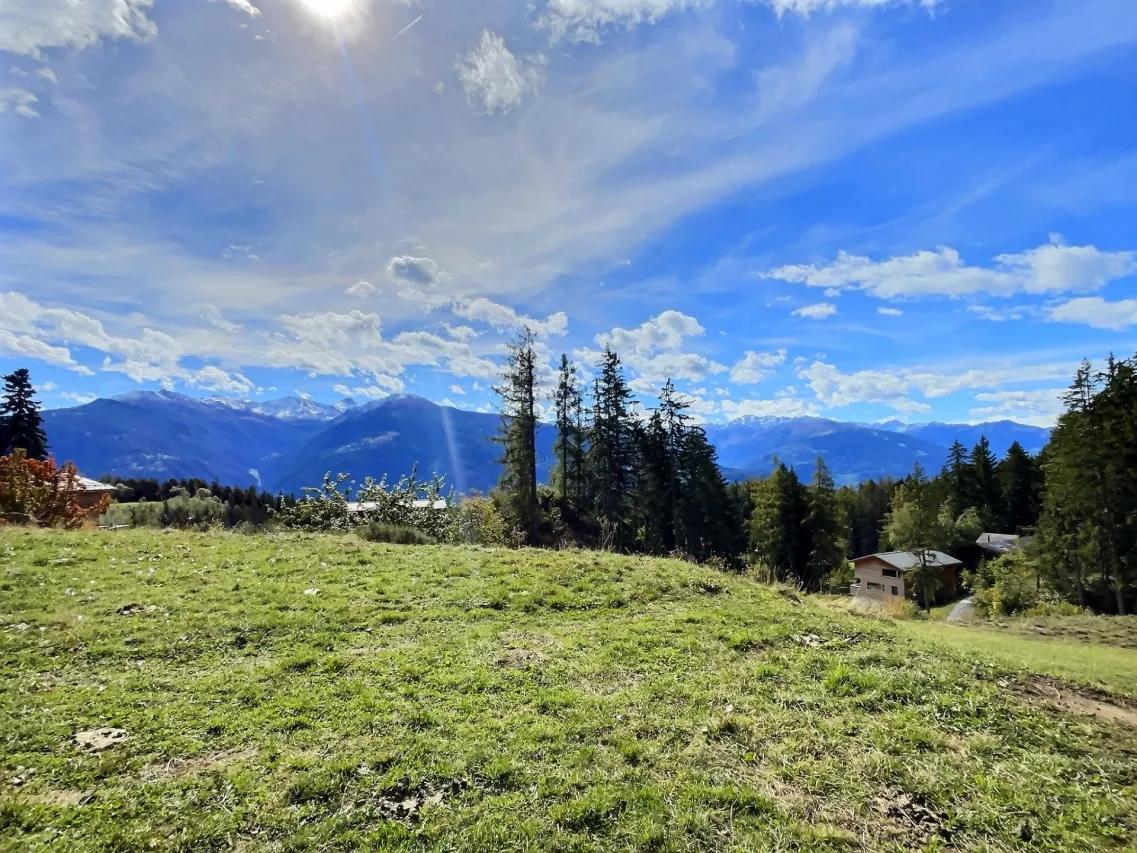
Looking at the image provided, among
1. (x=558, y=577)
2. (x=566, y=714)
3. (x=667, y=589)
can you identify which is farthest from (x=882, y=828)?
(x=558, y=577)

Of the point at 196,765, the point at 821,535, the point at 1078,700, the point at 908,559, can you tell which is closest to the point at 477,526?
the point at 196,765

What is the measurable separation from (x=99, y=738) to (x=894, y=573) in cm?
6484

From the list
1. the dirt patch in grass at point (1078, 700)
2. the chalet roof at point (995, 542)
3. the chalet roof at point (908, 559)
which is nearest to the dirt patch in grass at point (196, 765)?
the dirt patch in grass at point (1078, 700)

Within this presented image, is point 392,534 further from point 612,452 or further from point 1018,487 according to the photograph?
point 1018,487

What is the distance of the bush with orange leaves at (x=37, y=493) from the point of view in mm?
17125

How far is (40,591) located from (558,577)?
31.4 feet

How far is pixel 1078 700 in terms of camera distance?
6.35m

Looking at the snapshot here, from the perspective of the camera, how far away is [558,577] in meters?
11.8

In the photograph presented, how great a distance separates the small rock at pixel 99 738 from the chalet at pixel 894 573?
5818 cm

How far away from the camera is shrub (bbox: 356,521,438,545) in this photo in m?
18.7

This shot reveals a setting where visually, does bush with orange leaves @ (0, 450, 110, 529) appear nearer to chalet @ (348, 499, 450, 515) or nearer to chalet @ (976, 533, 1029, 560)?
chalet @ (348, 499, 450, 515)

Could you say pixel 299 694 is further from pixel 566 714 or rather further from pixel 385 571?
pixel 385 571

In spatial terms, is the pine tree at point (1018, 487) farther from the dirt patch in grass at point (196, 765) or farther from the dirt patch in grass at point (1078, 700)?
the dirt patch in grass at point (196, 765)

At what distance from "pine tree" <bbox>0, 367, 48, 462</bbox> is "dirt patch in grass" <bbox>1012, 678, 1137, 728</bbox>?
236ft
